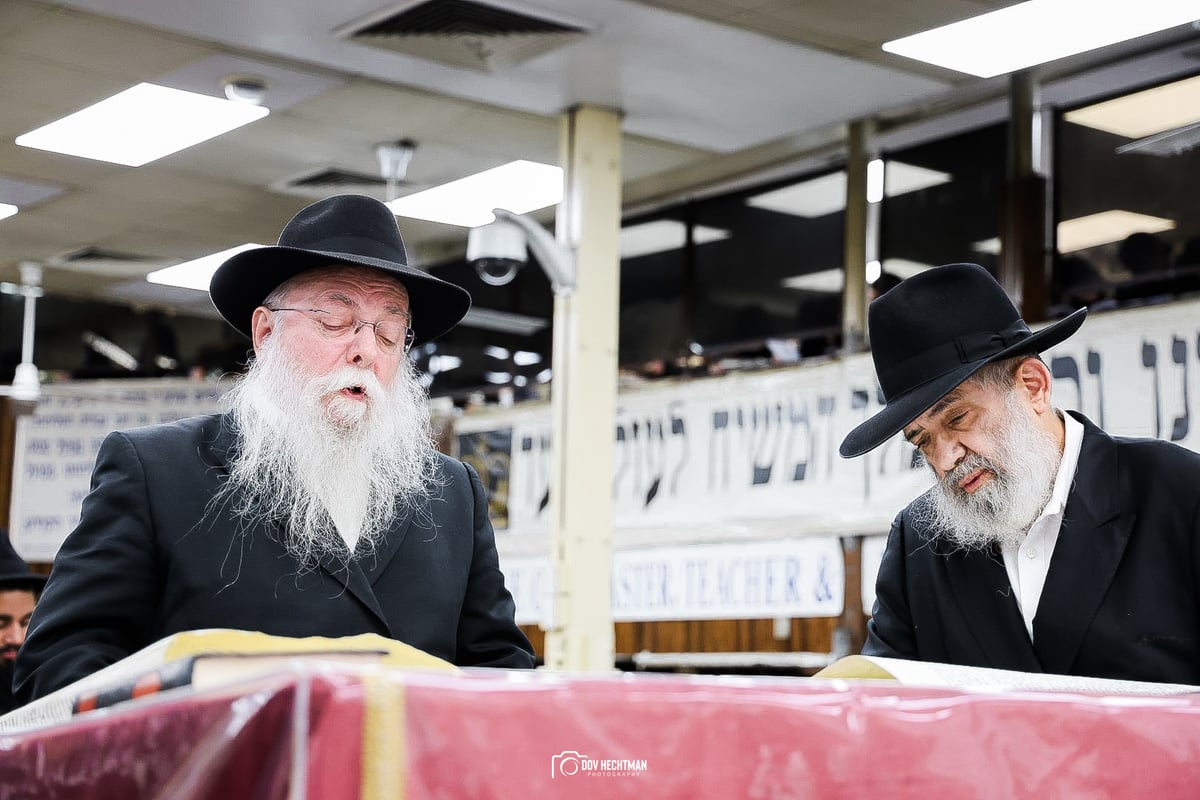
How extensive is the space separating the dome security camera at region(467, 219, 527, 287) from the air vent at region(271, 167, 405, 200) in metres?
2.03

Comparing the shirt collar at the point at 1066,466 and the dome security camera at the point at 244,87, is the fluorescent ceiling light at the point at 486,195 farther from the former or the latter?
the shirt collar at the point at 1066,466

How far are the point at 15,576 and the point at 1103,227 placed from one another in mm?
4912

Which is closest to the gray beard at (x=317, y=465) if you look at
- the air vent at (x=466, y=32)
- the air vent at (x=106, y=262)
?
the air vent at (x=466, y=32)

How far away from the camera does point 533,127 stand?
7.64 metres

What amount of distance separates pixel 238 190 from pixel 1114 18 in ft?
16.1

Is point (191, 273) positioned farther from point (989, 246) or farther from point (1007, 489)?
point (1007, 489)

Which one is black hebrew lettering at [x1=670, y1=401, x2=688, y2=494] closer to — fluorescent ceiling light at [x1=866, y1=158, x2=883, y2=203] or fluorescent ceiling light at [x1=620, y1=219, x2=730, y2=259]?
fluorescent ceiling light at [x1=620, y1=219, x2=730, y2=259]

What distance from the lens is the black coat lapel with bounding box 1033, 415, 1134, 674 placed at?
6.86 feet

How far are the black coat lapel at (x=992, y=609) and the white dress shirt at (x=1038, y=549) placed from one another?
0.01 m

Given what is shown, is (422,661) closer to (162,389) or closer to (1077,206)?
(1077,206)

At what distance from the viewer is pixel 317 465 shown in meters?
2.21

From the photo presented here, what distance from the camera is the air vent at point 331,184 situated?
27.4 ft

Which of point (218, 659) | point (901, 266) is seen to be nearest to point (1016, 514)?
point (218, 659)

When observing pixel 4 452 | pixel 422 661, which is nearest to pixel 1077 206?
pixel 422 661
